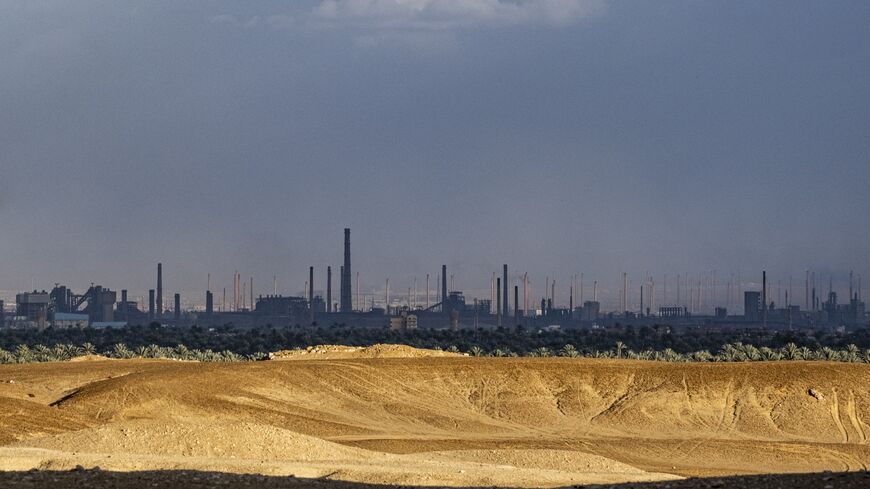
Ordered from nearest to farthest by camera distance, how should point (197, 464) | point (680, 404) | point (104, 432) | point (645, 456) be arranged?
point (197, 464) → point (104, 432) → point (645, 456) → point (680, 404)

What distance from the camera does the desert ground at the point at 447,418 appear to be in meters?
26.4

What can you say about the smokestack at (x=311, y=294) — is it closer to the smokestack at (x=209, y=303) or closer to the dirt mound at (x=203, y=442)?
the smokestack at (x=209, y=303)

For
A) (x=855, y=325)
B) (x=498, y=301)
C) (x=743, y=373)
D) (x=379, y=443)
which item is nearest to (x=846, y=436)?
(x=743, y=373)

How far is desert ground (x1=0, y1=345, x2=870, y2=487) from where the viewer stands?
26398 mm

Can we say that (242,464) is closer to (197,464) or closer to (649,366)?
(197,464)

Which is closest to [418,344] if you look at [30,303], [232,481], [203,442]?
[203,442]

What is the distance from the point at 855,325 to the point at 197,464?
176077mm

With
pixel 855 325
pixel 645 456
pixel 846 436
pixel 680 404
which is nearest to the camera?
pixel 645 456

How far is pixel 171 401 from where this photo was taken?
37438mm

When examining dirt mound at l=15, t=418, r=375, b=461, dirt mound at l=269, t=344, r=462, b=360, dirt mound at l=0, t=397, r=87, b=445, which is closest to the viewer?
dirt mound at l=15, t=418, r=375, b=461

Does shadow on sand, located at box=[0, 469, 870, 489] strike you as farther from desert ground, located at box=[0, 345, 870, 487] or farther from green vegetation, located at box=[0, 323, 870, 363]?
green vegetation, located at box=[0, 323, 870, 363]

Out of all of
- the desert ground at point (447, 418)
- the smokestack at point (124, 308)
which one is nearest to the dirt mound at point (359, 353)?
the desert ground at point (447, 418)

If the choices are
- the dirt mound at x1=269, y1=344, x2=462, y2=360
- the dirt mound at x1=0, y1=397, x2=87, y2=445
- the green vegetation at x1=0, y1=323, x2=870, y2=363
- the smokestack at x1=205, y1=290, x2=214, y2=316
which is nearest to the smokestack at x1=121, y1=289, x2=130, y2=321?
the smokestack at x1=205, y1=290, x2=214, y2=316

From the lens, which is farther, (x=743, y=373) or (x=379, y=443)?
(x=743, y=373)
